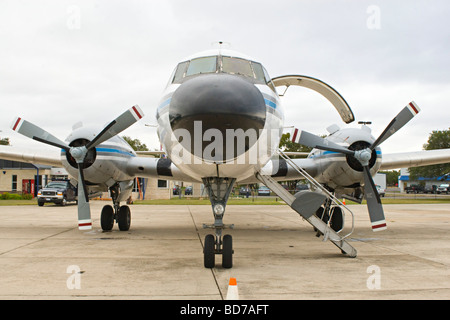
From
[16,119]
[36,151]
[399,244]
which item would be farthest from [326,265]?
[36,151]

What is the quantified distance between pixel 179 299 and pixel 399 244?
6.99 metres

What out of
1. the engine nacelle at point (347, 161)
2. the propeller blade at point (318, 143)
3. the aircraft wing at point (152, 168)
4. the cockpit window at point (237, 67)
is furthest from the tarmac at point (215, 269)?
the cockpit window at point (237, 67)

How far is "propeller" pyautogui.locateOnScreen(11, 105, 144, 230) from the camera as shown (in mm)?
9809

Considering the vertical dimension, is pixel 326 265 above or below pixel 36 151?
below

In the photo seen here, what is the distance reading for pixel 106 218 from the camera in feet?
37.9

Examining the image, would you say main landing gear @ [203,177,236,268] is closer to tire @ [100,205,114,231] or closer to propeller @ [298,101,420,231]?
propeller @ [298,101,420,231]

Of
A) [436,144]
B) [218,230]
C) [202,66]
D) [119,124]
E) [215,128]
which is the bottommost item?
[218,230]

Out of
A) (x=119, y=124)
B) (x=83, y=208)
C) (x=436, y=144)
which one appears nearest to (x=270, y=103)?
(x=119, y=124)

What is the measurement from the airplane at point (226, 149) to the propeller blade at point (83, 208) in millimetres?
25

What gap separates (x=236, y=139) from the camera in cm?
525

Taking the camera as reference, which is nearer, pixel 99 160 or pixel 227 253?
pixel 227 253

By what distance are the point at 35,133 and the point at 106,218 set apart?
10.5 feet

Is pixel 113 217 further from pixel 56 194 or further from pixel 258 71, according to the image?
pixel 56 194
